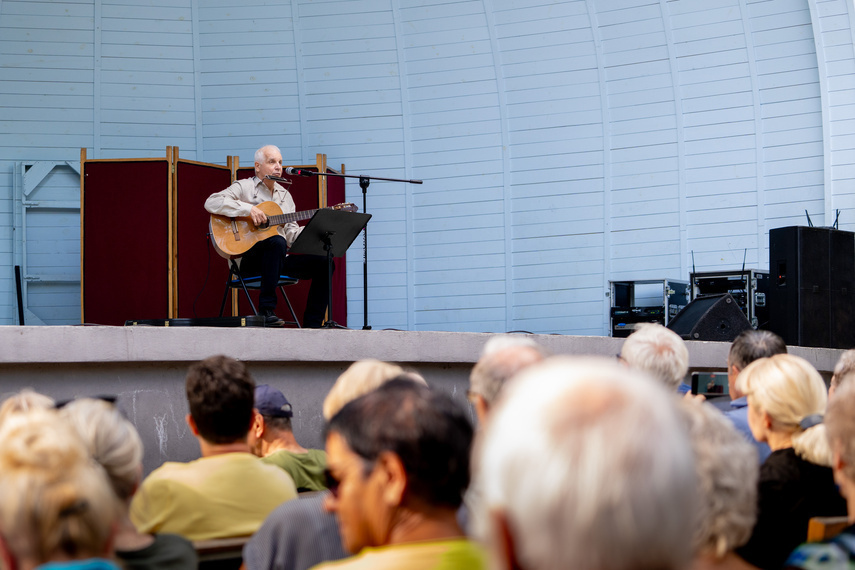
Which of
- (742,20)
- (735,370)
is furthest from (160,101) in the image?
(735,370)

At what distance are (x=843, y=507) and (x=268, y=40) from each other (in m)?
6.53

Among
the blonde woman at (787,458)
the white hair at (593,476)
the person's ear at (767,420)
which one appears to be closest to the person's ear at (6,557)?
the white hair at (593,476)

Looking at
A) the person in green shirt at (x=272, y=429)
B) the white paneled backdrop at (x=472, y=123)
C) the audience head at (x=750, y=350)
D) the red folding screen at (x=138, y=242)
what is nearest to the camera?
the person in green shirt at (x=272, y=429)

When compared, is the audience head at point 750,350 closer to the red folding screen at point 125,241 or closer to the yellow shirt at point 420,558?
the yellow shirt at point 420,558

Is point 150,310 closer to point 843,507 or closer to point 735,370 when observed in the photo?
point 735,370

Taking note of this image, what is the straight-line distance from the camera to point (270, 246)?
16.0ft

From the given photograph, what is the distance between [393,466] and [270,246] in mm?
3926

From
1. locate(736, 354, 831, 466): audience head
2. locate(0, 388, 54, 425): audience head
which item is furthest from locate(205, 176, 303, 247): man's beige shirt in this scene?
locate(0, 388, 54, 425): audience head

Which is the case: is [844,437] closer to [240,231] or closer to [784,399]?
[784,399]

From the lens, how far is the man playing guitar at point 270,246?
192 inches

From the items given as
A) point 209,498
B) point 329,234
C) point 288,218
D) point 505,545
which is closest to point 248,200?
point 288,218

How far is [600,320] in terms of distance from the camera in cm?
715

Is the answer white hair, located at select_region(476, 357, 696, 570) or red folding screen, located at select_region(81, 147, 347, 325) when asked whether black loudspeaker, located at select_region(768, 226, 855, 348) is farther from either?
white hair, located at select_region(476, 357, 696, 570)

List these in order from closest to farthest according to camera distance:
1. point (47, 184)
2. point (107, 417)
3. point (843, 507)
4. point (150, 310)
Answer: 1. point (107, 417)
2. point (843, 507)
3. point (150, 310)
4. point (47, 184)
